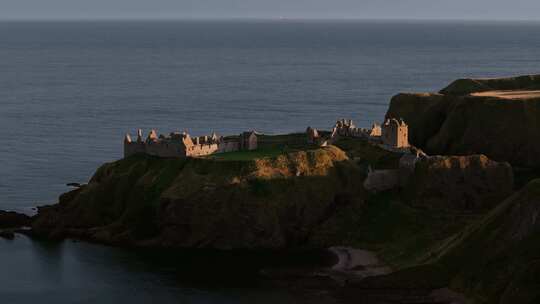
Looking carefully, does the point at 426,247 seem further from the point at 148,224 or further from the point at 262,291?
the point at 148,224

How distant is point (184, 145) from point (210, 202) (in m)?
10.2

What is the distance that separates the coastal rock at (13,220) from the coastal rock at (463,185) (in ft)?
133

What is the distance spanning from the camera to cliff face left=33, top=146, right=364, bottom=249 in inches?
5015

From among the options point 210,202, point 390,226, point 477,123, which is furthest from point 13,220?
point 477,123

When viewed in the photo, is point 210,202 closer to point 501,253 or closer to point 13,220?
point 13,220

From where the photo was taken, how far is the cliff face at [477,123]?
151 meters

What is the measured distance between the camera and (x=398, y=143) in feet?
470

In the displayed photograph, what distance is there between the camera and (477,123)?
154625 mm

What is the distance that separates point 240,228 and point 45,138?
229ft

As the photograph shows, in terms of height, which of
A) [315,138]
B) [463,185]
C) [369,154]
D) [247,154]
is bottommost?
[463,185]

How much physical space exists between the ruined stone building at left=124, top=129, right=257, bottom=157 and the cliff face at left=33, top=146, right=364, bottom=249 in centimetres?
137

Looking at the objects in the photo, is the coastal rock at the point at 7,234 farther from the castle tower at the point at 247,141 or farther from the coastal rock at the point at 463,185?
the coastal rock at the point at 463,185

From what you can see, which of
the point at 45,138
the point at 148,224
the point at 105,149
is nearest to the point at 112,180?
the point at 148,224

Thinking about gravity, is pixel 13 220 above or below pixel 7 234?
above
